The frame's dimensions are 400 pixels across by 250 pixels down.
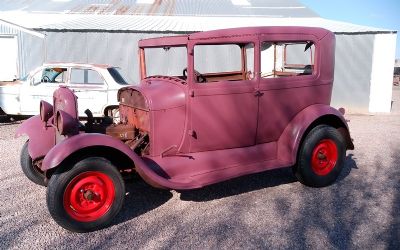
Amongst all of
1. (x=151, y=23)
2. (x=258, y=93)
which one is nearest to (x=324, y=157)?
(x=258, y=93)

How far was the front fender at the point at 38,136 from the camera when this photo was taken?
3.95m

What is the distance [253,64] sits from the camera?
4.03 metres

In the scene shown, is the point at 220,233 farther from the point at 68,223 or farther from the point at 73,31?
the point at 73,31

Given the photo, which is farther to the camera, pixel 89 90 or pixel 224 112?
pixel 89 90

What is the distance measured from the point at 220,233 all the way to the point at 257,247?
1.29 ft

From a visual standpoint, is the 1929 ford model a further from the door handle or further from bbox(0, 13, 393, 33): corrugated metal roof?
bbox(0, 13, 393, 33): corrugated metal roof

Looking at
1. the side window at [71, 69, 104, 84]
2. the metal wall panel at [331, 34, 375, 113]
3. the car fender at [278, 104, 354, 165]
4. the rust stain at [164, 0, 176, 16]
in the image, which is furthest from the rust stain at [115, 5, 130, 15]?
the car fender at [278, 104, 354, 165]

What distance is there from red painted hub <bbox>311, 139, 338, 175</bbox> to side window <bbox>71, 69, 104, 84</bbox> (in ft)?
16.5

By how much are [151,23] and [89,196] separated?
9.69m

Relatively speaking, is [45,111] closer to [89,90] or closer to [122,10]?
[89,90]

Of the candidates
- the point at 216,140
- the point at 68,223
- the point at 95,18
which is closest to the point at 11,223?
the point at 68,223

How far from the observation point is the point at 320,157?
455 centimetres

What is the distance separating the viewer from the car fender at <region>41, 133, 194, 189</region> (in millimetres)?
3139

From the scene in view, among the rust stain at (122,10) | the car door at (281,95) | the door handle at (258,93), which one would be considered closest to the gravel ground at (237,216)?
the car door at (281,95)
